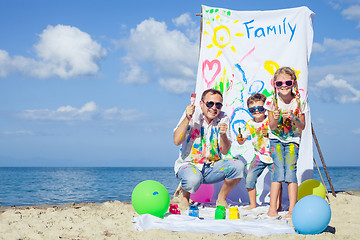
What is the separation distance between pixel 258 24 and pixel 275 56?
1.97 ft

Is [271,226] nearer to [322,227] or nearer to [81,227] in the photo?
[322,227]

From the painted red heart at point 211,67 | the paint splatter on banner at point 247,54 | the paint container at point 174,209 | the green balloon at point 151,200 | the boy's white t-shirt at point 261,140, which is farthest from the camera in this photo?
the painted red heart at point 211,67

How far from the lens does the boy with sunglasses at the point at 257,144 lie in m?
4.95

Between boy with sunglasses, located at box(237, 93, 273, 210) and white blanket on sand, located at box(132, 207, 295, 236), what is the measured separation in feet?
2.57

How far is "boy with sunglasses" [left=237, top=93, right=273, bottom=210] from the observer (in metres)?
4.95

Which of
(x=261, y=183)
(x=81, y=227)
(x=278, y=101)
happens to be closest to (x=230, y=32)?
(x=278, y=101)

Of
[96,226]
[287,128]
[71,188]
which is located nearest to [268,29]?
[287,128]

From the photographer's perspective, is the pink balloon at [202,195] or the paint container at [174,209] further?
the pink balloon at [202,195]

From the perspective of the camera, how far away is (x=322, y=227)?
3334mm

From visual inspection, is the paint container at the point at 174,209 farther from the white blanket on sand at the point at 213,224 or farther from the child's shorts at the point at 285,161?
the child's shorts at the point at 285,161

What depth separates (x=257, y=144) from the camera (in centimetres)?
505

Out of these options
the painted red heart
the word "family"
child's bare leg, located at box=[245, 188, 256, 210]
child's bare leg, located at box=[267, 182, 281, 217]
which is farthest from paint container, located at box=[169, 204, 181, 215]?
the word "family"

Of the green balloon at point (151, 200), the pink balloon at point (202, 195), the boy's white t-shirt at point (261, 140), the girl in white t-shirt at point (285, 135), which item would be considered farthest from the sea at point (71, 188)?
the girl in white t-shirt at point (285, 135)

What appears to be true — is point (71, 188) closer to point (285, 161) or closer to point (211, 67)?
point (211, 67)
